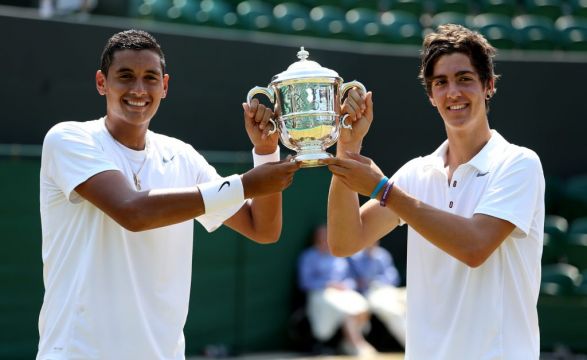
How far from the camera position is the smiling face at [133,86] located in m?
3.86

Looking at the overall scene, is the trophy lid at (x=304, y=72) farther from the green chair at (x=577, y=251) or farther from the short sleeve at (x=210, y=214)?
the green chair at (x=577, y=251)

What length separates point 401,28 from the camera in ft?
37.8

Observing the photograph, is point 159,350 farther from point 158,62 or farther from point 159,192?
point 158,62

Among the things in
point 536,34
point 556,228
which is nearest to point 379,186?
point 556,228

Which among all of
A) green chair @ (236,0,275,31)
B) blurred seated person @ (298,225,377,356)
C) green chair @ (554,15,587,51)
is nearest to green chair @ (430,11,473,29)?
green chair @ (554,15,587,51)

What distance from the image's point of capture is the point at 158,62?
155 inches

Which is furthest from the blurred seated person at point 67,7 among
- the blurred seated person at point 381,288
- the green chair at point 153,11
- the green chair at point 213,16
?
the blurred seated person at point 381,288

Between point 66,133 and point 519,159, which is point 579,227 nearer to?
point 519,159

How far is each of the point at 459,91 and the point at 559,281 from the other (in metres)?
5.94

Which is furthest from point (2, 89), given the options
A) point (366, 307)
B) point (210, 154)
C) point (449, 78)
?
point (449, 78)

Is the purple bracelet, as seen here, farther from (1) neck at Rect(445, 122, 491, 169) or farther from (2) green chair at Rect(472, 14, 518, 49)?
(2) green chair at Rect(472, 14, 518, 49)

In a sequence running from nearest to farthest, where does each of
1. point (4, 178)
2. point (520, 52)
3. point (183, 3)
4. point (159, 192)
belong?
1. point (159, 192)
2. point (4, 178)
3. point (183, 3)
4. point (520, 52)

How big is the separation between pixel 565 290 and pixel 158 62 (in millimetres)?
6368

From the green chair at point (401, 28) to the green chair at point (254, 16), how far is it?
1297 millimetres
